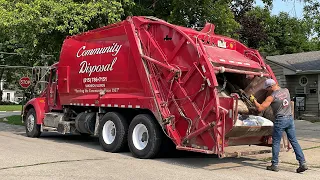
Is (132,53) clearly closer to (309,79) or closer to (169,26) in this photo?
(169,26)

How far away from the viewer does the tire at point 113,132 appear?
978 centimetres

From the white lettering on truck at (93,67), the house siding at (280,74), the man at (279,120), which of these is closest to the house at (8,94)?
the house siding at (280,74)

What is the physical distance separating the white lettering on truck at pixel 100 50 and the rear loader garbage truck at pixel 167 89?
3 centimetres

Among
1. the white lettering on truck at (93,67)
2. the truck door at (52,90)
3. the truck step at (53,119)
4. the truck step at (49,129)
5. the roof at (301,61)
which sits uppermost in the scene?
the roof at (301,61)

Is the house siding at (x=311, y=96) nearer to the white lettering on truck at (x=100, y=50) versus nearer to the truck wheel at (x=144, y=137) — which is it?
the white lettering on truck at (x=100, y=50)

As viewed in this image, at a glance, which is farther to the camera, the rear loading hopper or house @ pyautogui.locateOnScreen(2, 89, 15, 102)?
house @ pyautogui.locateOnScreen(2, 89, 15, 102)

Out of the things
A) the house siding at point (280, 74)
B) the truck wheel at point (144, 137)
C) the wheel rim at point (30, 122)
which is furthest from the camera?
the house siding at point (280, 74)

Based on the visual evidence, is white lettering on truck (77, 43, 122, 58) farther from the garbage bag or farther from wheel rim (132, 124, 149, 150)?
the garbage bag

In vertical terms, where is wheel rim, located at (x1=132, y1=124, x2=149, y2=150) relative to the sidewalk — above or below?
above

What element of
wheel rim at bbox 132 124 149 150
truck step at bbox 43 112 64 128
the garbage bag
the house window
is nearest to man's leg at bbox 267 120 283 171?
the garbage bag

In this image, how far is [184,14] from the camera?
1593 cm

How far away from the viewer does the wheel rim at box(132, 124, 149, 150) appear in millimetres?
9266

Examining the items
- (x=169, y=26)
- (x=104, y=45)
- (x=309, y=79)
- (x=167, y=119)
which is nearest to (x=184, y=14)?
(x=104, y=45)

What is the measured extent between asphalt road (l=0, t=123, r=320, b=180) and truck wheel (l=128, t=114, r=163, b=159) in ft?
0.71
